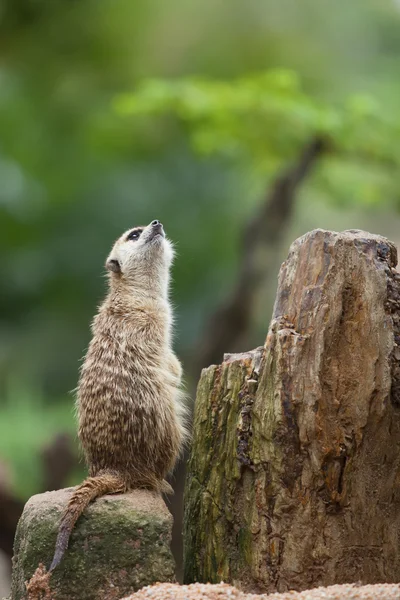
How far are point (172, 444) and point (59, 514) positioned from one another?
2.15 feet

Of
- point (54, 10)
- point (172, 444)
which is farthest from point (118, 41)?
point (172, 444)

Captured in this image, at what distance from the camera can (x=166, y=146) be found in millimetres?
10656

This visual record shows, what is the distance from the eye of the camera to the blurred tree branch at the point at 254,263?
7.79 metres

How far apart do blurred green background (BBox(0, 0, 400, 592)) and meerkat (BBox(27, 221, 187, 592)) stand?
11.0ft

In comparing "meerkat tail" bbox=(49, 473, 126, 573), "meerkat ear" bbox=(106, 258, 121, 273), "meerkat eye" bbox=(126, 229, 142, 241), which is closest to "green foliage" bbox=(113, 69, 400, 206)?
"meerkat eye" bbox=(126, 229, 142, 241)

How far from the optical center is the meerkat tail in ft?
9.95

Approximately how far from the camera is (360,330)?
10.3 ft

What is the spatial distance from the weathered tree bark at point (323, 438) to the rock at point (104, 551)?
28cm

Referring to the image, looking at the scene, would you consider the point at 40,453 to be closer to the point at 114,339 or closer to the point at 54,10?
the point at 114,339

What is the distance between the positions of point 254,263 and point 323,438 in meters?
4.98

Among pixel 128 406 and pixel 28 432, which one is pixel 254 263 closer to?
pixel 28 432

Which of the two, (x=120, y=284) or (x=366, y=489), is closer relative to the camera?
(x=366, y=489)

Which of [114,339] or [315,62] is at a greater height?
[315,62]

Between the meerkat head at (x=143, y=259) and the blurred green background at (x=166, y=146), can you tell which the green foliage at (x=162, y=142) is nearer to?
the blurred green background at (x=166, y=146)
